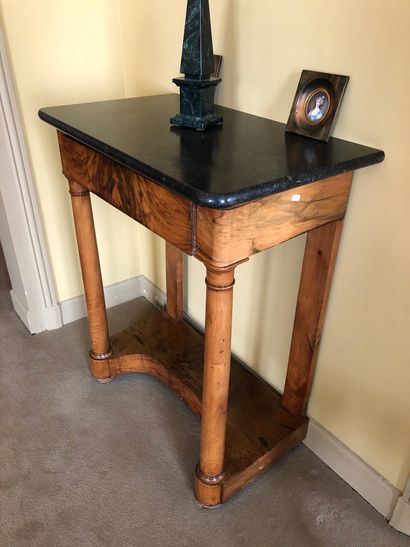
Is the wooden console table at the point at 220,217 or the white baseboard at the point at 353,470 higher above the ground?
the wooden console table at the point at 220,217

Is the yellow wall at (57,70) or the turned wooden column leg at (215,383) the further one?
the yellow wall at (57,70)

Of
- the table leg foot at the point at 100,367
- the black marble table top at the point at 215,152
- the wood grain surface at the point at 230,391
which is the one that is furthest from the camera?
the table leg foot at the point at 100,367

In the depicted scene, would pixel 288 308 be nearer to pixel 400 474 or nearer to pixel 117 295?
pixel 400 474

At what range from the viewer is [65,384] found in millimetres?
1727

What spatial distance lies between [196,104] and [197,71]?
76 mm

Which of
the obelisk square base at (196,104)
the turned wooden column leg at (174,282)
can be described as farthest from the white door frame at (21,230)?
the obelisk square base at (196,104)

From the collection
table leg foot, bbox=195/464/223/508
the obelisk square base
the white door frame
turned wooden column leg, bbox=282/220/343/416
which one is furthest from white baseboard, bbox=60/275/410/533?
the white door frame

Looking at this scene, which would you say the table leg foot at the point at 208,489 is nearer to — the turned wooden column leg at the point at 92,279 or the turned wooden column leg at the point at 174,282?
the turned wooden column leg at the point at 92,279

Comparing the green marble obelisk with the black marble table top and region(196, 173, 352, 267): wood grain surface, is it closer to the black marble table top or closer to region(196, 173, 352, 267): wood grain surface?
the black marble table top

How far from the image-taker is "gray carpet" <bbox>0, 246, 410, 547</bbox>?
124cm

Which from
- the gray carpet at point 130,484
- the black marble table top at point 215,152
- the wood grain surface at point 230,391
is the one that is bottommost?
the gray carpet at point 130,484

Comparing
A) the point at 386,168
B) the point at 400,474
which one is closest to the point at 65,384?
the point at 400,474

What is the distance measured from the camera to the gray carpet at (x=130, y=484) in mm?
1240

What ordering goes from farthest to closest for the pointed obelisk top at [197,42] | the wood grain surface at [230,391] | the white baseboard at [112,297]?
the white baseboard at [112,297]
the wood grain surface at [230,391]
the pointed obelisk top at [197,42]
